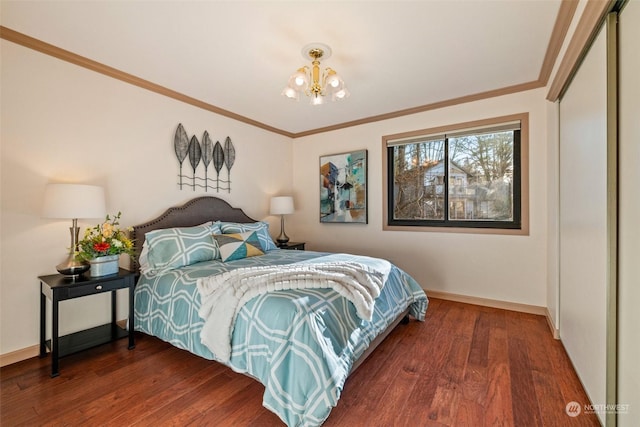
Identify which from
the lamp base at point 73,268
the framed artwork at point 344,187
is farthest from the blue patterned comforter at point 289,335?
the framed artwork at point 344,187

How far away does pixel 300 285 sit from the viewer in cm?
182

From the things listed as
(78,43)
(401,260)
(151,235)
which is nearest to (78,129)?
(78,43)

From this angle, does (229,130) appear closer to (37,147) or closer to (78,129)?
(78,129)

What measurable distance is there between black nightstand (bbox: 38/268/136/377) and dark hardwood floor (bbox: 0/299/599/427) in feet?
0.32

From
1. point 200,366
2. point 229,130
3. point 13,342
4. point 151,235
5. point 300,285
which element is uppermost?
point 229,130

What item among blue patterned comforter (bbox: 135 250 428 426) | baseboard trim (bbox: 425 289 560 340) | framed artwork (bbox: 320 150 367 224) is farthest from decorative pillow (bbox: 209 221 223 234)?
baseboard trim (bbox: 425 289 560 340)

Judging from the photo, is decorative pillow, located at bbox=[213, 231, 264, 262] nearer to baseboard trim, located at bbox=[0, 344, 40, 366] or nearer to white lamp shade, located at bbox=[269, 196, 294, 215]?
white lamp shade, located at bbox=[269, 196, 294, 215]

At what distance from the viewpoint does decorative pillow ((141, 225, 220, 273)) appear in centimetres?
251

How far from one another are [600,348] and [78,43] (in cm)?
398

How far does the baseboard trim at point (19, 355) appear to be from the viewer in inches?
81.0

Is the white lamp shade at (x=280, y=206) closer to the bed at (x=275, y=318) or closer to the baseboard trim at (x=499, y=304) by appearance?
the bed at (x=275, y=318)

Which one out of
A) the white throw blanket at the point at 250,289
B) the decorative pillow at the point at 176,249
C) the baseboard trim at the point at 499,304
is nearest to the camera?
the white throw blanket at the point at 250,289

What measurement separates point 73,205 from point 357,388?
238 cm

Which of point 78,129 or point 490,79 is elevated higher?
point 490,79
